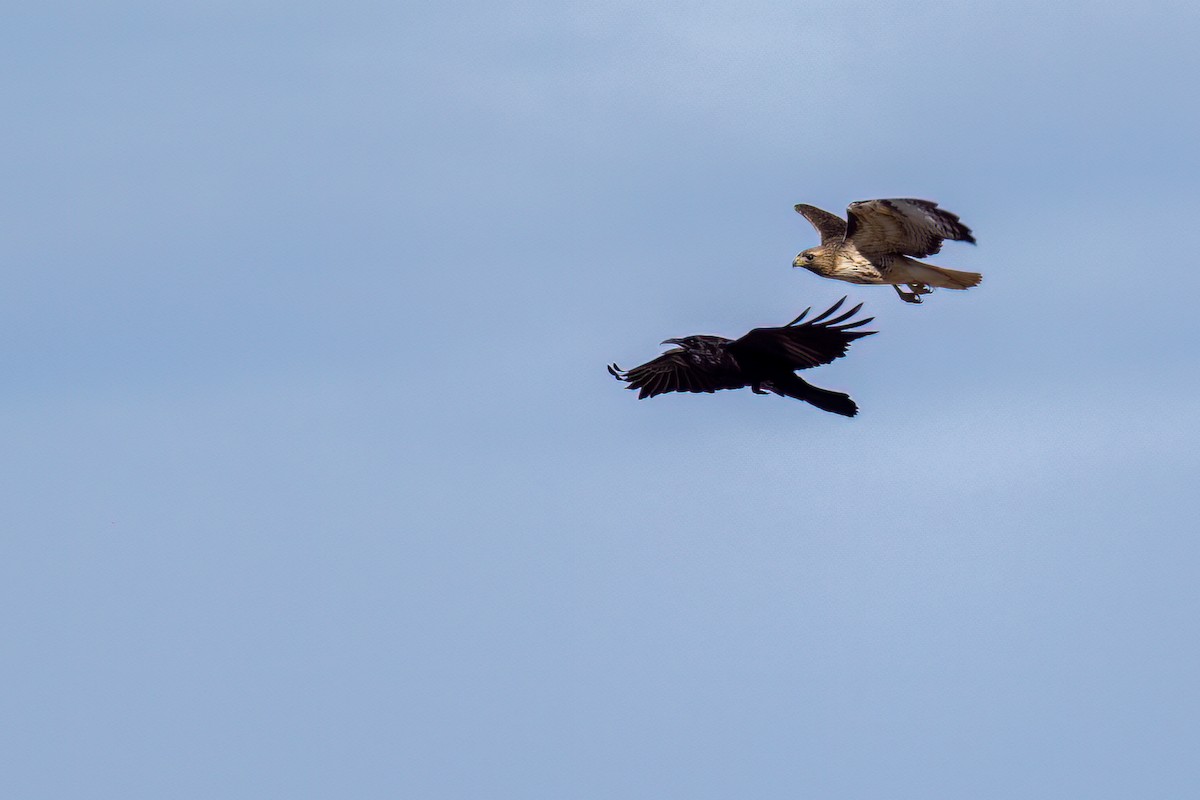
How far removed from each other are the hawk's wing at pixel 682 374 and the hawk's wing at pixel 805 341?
589 mm

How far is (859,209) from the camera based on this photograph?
3209cm

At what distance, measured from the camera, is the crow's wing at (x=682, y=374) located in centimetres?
3100

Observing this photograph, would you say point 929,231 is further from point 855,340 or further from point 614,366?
point 614,366

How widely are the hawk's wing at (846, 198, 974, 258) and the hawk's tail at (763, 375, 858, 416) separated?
2601 mm

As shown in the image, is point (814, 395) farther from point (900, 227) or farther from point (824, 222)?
→ point (824, 222)

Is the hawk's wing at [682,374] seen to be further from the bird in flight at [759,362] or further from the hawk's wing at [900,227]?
the hawk's wing at [900,227]

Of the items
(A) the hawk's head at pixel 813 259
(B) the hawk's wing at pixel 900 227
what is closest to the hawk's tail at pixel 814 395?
(B) the hawk's wing at pixel 900 227

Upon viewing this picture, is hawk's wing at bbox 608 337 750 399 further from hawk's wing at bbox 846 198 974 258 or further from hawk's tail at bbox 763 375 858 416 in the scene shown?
hawk's wing at bbox 846 198 974 258

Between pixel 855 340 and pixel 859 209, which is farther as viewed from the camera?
pixel 859 209

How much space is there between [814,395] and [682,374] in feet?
5.98

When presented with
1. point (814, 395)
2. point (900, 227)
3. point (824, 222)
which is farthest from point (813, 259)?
point (814, 395)

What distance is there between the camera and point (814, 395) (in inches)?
1226

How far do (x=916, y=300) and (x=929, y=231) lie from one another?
6.61ft

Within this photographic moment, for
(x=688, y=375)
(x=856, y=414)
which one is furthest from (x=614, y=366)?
(x=856, y=414)
